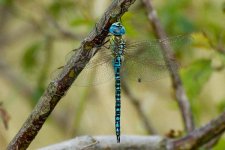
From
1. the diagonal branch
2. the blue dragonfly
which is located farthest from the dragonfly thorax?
the diagonal branch

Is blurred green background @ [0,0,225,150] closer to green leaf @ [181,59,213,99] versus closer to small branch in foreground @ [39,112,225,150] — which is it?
green leaf @ [181,59,213,99]

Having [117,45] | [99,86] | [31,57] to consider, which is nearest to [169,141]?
[117,45]

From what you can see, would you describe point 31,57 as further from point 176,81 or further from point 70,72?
point 70,72

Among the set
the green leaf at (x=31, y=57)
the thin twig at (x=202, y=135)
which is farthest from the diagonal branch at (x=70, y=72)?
the green leaf at (x=31, y=57)

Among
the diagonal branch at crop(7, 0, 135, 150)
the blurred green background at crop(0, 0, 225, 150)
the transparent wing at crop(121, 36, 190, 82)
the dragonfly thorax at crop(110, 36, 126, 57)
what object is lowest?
the blurred green background at crop(0, 0, 225, 150)

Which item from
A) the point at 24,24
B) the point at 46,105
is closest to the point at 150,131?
the point at 46,105

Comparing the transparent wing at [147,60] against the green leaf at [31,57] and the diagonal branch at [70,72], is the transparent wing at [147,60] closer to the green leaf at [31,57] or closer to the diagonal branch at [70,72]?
the diagonal branch at [70,72]
